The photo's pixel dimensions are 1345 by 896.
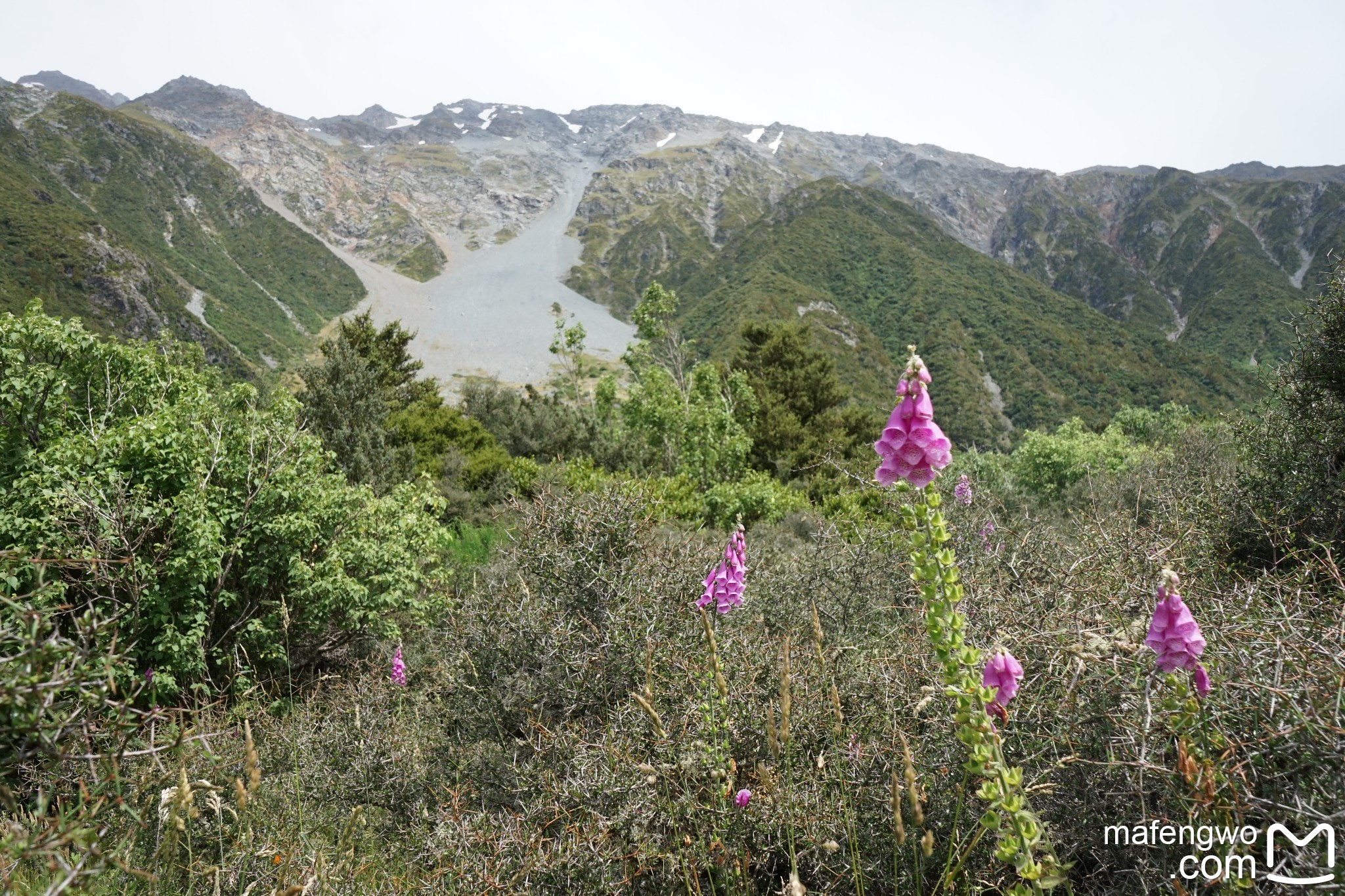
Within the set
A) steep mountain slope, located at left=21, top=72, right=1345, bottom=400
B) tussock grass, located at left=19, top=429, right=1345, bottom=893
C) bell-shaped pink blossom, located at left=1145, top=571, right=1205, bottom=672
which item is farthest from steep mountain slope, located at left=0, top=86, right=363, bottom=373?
bell-shaped pink blossom, located at left=1145, top=571, right=1205, bottom=672

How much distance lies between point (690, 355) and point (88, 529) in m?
18.6

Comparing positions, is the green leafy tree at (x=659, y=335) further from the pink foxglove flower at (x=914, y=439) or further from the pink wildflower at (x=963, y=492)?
the pink foxglove flower at (x=914, y=439)

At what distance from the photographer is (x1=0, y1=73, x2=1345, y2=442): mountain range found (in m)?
77.9

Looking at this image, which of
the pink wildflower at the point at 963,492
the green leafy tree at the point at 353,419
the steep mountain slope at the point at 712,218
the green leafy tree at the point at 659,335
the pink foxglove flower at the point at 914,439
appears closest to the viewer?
the pink foxglove flower at the point at 914,439

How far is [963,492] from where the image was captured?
6.28 meters

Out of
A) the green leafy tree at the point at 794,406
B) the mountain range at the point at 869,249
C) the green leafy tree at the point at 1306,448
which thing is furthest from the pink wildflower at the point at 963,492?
the mountain range at the point at 869,249

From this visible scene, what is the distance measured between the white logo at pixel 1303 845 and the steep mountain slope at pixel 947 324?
191 ft

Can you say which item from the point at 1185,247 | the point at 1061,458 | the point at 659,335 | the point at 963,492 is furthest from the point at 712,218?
the point at 963,492

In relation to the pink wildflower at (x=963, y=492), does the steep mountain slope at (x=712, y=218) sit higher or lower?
→ higher

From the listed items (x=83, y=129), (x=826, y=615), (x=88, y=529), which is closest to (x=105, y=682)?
(x=88, y=529)

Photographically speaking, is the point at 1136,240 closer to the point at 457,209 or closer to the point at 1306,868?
the point at 457,209

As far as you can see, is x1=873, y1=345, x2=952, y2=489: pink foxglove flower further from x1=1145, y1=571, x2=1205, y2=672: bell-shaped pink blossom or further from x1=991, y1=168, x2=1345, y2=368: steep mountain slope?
x1=991, y1=168, x2=1345, y2=368: steep mountain slope

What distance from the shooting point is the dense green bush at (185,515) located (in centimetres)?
448

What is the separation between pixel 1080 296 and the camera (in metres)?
150
